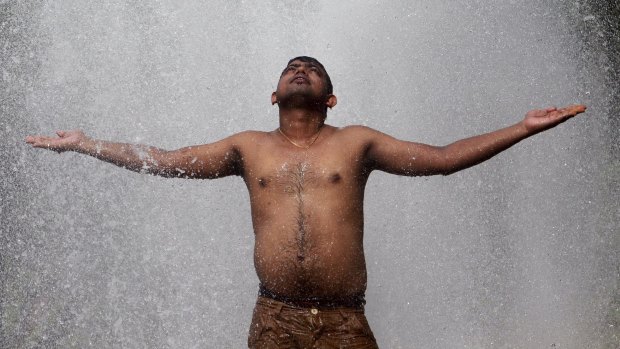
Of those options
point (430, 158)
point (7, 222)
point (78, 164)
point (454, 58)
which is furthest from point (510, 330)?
point (7, 222)

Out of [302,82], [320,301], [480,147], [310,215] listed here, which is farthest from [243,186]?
[480,147]

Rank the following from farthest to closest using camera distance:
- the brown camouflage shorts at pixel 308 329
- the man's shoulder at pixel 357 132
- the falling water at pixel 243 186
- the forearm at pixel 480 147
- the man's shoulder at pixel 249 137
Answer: the falling water at pixel 243 186 < the man's shoulder at pixel 249 137 < the man's shoulder at pixel 357 132 < the forearm at pixel 480 147 < the brown camouflage shorts at pixel 308 329

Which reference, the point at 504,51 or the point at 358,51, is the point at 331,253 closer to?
the point at 358,51

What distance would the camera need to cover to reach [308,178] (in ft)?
14.0

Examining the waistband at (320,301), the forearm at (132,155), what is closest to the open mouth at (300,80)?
the forearm at (132,155)

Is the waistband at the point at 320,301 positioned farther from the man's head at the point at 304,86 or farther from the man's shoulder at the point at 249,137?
the man's head at the point at 304,86

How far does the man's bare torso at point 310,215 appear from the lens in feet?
13.6

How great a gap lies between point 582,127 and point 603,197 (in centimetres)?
79

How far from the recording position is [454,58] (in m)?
7.77

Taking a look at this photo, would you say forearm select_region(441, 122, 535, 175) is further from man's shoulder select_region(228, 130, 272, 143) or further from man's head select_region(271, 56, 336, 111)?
man's shoulder select_region(228, 130, 272, 143)

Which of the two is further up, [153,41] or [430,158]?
[153,41]

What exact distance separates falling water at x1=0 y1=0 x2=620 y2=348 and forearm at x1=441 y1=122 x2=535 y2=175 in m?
2.50

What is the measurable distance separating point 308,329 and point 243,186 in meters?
2.99

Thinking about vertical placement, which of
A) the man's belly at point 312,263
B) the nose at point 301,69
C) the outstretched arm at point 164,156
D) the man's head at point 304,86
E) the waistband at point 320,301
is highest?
the nose at point 301,69
